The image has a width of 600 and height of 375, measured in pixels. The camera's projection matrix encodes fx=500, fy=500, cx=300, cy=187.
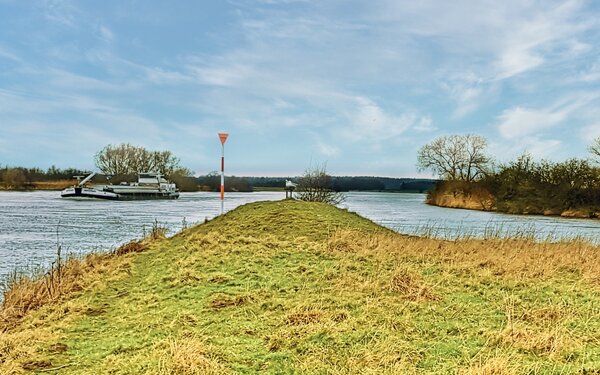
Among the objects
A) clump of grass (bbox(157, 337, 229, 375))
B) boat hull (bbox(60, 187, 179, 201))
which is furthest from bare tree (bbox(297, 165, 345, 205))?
boat hull (bbox(60, 187, 179, 201))

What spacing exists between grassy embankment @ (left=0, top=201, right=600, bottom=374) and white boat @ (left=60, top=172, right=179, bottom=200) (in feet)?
161

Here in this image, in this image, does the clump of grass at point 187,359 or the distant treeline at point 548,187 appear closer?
the clump of grass at point 187,359

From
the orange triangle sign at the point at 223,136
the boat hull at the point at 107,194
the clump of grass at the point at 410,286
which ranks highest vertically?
the orange triangle sign at the point at 223,136

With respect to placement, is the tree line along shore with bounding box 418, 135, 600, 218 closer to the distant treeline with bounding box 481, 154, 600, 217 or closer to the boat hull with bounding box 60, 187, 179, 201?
the distant treeline with bounding box 481, 154, 600, 217

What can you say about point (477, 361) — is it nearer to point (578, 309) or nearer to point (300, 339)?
point (300, 339)

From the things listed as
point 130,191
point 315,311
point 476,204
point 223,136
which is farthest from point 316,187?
point 130,191

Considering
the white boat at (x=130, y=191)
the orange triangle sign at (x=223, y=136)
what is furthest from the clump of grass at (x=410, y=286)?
the white boat at (x=130, y=191)

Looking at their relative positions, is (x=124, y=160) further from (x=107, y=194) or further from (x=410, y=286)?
(x=410, y=286)

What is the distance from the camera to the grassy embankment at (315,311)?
390cm

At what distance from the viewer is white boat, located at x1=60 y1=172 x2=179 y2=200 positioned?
55594 millimetres

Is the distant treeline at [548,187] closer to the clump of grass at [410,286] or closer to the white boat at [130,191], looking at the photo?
the clump of grass at [410,286]

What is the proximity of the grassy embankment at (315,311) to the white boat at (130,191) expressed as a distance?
49.1 meters

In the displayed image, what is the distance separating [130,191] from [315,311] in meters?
54.7

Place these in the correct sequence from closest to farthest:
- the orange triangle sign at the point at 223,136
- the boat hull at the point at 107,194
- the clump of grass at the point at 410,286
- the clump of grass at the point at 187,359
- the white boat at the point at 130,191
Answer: the clump of grass at the point at 187,359 → the clump of grass at the point at 410,286 → the orange triangle sign at the point at 223,136 → the boat hull at the point at 107,194 → the white boat at the point at 130,191
